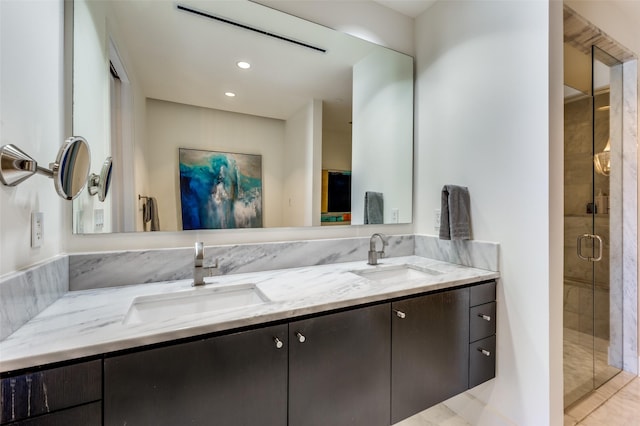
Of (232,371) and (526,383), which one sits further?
(526,383)

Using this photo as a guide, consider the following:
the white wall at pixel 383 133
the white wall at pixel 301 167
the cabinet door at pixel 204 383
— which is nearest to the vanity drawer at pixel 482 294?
the white wall at pixel 383 133

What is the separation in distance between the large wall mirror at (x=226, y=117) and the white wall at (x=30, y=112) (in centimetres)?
10

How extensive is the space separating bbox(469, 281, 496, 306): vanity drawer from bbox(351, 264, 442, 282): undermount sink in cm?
19

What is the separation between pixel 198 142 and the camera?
1.43 metres

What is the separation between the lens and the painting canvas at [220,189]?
1.42 meters

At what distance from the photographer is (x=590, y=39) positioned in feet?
6.10

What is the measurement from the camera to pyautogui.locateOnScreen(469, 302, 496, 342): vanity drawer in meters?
1.50

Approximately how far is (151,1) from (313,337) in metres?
1.66

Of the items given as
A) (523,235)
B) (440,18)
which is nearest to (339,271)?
(523,235)

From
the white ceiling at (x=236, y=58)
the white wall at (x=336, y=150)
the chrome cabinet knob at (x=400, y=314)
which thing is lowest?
the chrome cabinet knob at (x=400, y=314)

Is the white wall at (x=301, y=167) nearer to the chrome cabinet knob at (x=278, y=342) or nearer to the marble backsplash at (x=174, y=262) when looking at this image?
the marble backsplash at (x=174, y=262)

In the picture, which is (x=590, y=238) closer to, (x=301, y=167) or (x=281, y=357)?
(x=301, y=167)

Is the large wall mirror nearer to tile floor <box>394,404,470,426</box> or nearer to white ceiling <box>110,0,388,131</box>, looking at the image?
white ceiling <box>110,0,388,131</box>

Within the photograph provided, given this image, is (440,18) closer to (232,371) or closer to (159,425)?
(232,371)
